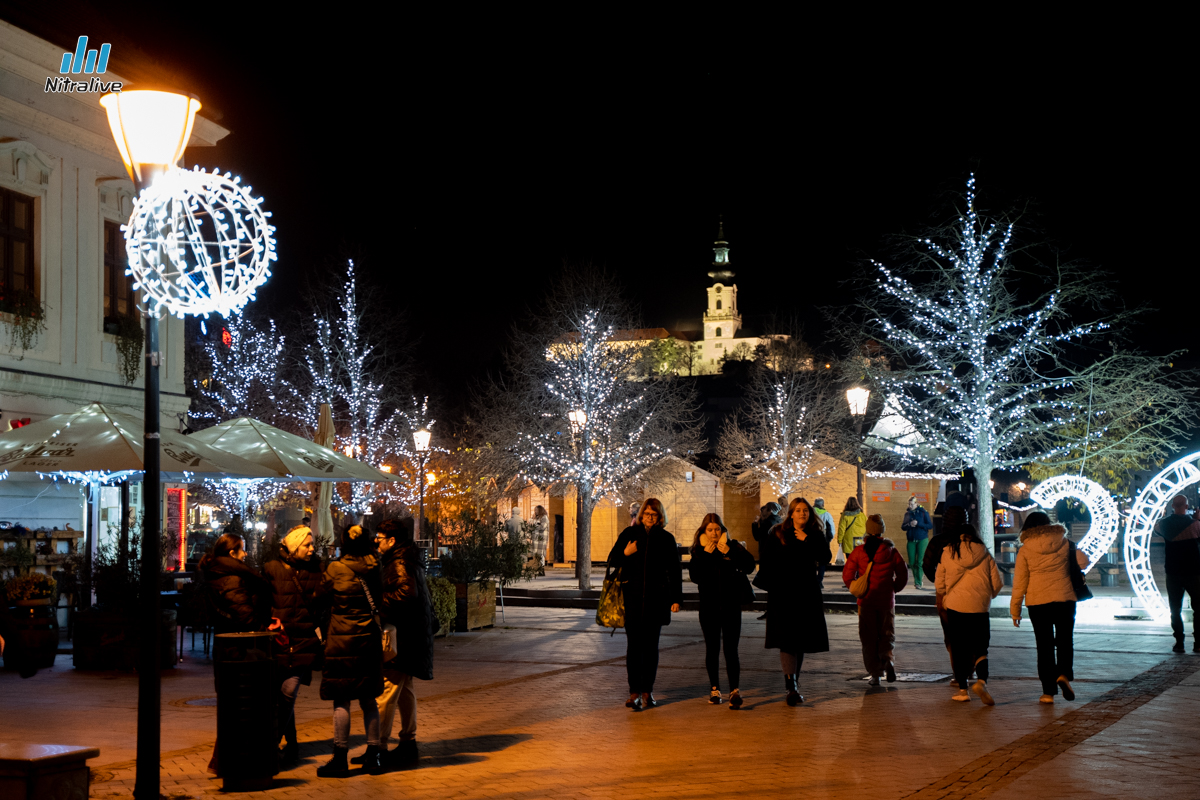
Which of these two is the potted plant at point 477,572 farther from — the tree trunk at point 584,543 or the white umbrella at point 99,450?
the tree trunk at point 584,543

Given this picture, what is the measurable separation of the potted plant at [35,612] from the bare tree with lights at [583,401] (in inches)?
571

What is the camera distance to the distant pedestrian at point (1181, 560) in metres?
14.1

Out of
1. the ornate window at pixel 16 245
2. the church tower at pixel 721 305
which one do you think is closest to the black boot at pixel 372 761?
the ornate window at pixel 16 245

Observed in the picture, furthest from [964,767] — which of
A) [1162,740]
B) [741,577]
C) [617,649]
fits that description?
[617,649]

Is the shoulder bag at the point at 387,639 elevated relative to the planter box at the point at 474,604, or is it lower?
elevated

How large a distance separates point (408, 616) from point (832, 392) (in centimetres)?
3913

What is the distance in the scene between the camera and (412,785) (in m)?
7.23

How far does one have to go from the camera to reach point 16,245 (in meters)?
17.2

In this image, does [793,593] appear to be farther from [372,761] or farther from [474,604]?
[474,604]

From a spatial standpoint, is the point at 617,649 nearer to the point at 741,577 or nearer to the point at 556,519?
the point at 741,577

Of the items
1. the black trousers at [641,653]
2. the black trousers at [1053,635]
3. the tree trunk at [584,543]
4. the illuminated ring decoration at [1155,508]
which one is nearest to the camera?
the black trousers at [641,653]


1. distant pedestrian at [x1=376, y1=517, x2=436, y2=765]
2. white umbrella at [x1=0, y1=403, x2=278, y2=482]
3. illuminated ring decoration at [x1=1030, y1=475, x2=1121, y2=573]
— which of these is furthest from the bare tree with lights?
distant pedestrian at [x1=376, y1=517, x2=436, y2=765]

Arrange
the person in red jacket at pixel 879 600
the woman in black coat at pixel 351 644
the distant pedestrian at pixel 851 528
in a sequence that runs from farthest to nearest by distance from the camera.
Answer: the distant pedestrian at pixel 851 528
the person in red jacket at pixel 879 600
the woman in black coat at pixel 351 644

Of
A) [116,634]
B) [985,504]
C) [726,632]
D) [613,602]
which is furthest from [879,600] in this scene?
[985,504]
